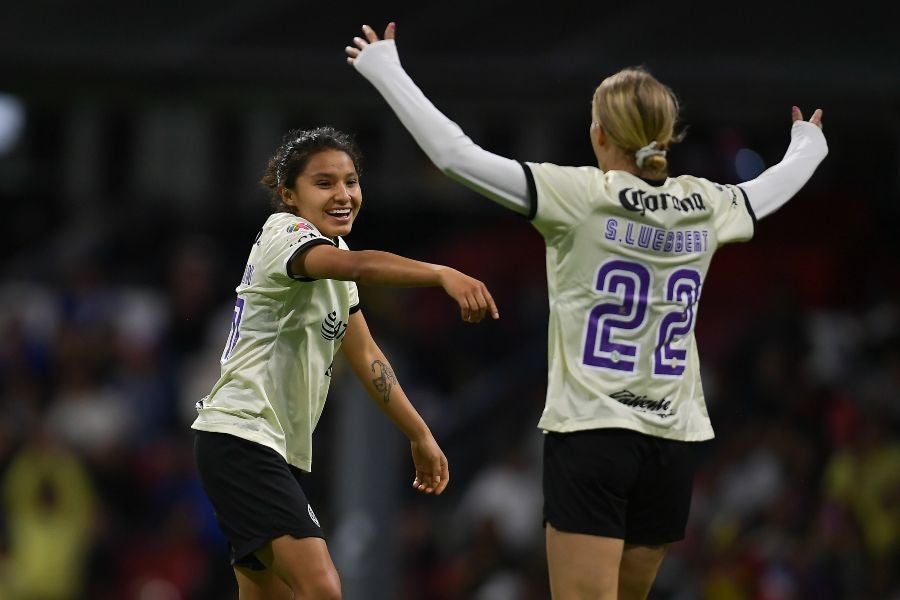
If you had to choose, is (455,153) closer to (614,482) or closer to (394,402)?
(614,482)

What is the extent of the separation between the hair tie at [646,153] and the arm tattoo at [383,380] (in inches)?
50.7

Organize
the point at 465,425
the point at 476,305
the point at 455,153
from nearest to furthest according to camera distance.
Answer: the point at 476,305
the point at 455,153
the point at 465,425

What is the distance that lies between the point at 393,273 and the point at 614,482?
2.83 feet

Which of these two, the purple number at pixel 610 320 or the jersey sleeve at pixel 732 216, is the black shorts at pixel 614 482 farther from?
the jersey sleeve at pixel 732 216

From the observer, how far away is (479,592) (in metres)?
10.6

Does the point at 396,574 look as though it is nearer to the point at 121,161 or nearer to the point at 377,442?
the point at 377,442

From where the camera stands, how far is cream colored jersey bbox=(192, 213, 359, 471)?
5.00m

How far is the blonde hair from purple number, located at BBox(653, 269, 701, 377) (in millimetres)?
319

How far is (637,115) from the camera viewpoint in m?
4.53

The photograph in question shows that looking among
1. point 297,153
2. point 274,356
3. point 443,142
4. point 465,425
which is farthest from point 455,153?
point 465,425

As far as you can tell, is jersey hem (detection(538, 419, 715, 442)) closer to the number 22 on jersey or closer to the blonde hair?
the number 22 on jersey

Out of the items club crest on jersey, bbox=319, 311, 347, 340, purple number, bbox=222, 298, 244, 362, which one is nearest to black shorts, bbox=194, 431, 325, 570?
purple number, bbox=222, 298, 244, 362

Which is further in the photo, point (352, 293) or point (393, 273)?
point (352, 293)

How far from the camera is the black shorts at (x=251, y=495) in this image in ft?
16.1
